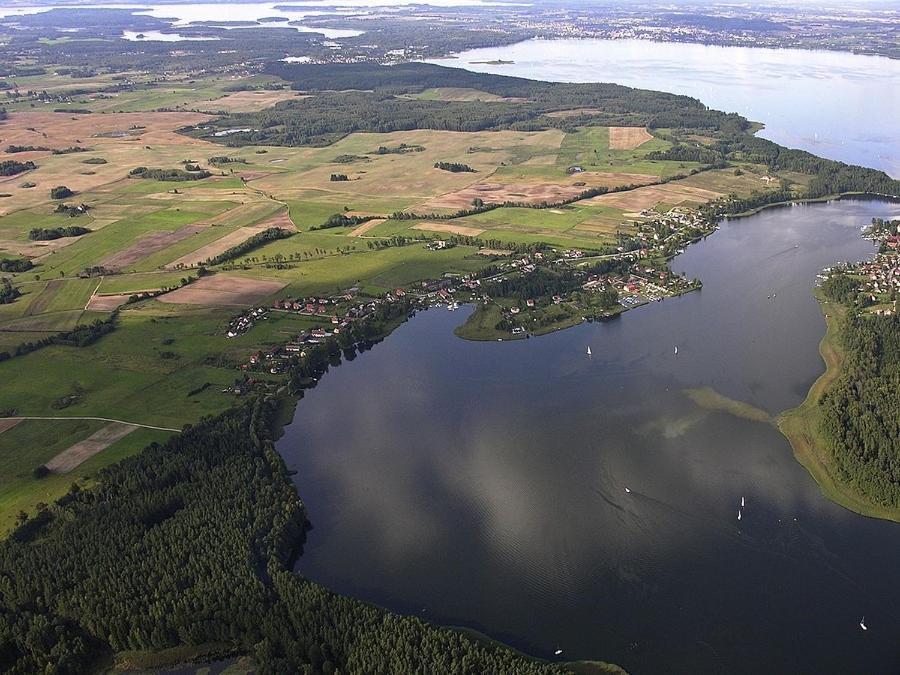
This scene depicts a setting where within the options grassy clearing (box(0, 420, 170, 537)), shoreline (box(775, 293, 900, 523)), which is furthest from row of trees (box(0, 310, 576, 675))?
shoreline (box(775, 293, 900, 523))

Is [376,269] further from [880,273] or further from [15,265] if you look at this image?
[880,273]

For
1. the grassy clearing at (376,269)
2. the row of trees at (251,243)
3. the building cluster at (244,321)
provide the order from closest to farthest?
the building cluster at (244,321)
the grassy clearing at (376,269)
the row of trees at (251,243)

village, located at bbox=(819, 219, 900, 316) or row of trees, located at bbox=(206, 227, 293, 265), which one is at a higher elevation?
village, located at bbox=(819, 219, 900, 316)

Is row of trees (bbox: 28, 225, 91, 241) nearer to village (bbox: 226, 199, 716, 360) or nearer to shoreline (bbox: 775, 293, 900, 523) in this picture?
village (bbox: 226, 199, 716, 360)

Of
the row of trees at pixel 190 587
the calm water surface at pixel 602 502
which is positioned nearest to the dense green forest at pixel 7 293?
the calm water surface at pixel 602 502

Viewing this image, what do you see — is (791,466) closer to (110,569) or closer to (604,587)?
(604,587)

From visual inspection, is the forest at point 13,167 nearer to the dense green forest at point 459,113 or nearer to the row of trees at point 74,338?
the dense green forest at point 459,113

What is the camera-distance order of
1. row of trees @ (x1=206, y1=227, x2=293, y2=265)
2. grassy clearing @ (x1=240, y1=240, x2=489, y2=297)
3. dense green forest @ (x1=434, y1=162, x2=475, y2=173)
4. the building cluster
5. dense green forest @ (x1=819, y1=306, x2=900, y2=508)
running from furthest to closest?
1. dense green forest @ (x1=434, y1=162, x2=475, y2=173)
2. row of trees @ (x1=206, y1=227, x2=293, y2=265)
3. grassy clearing @ (x1=240, y1=240, x2=489, y2=297)
4. the building cluster
5. dense green forest @ (x1=819, y1=306, x2=900, y2=508)

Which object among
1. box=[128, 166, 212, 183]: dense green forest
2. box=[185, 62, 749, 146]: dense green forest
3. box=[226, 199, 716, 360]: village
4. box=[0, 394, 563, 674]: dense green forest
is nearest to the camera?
box=[0, 394, 563, 674]: dense green forest
